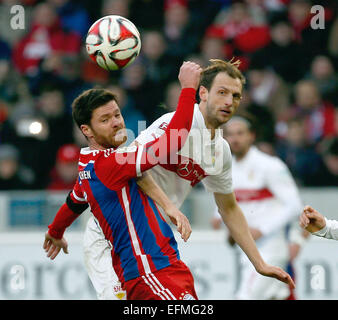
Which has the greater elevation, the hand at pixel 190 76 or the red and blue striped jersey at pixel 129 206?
the hand at pixel 190 76

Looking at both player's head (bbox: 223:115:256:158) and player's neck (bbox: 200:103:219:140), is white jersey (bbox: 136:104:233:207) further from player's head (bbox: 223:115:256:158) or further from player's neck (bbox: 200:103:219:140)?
player's head (bbox: 223:115:256:158)

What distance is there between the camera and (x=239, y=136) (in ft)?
26.7

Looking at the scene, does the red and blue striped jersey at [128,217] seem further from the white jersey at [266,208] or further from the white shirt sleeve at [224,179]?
the white jersey at [266,208]

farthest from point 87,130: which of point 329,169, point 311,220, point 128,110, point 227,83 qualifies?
point 329,169

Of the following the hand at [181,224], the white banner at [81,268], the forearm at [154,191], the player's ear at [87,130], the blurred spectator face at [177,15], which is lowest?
the white banner at [81,268]

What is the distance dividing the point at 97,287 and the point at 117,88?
429 cm

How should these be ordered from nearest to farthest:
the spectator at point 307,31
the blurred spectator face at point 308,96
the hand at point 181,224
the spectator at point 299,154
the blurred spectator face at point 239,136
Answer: the hand at point 181,224, the blurred spectator face at point 239,136, the spectator at point 299,154, the blurred spectator face at point 308,96, the spectator at point 307,31

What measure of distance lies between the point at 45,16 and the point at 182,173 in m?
5.75

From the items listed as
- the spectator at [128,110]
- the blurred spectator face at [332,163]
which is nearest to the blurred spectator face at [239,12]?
the spectator at [128,110]

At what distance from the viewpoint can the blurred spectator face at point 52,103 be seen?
9703mm

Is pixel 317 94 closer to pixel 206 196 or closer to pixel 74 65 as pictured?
pixel 206 196

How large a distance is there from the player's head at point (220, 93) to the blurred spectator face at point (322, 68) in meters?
4.52

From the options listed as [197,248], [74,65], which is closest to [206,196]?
[197,248]

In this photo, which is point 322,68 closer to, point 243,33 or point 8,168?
point 243,33
